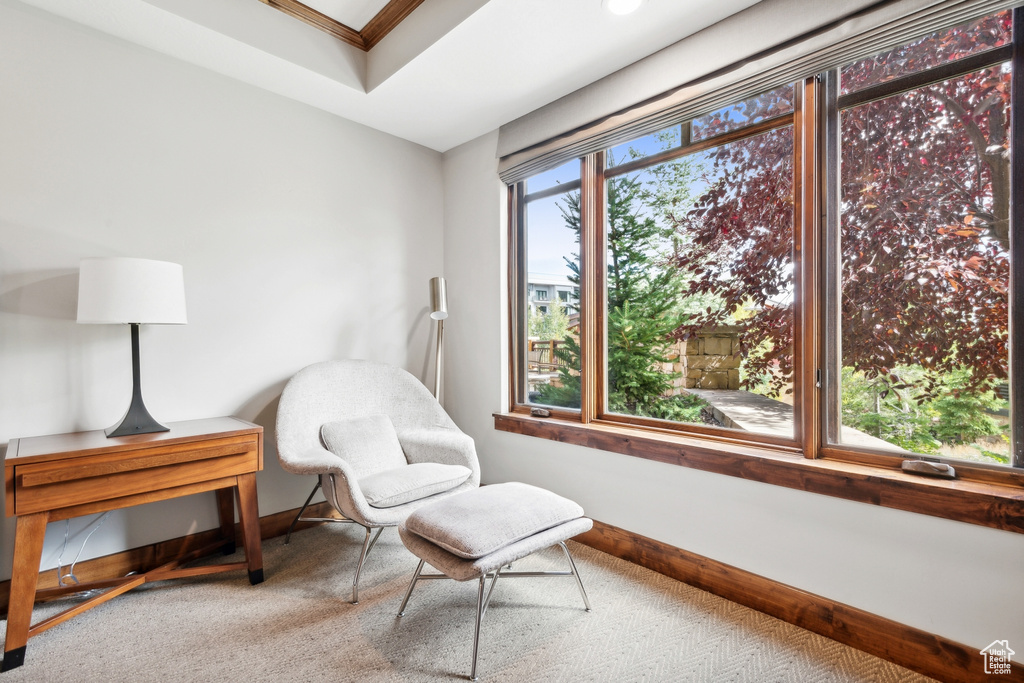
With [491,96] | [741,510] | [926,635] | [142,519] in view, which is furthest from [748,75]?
[142,519]

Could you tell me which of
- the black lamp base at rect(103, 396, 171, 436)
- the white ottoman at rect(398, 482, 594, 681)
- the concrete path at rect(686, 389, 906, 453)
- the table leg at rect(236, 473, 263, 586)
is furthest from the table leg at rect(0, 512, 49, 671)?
the concrete path at rect(686, 389, 906, 453)

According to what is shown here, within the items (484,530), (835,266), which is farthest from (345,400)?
(835,266)

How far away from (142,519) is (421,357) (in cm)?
173

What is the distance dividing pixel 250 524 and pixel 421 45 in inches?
92.2

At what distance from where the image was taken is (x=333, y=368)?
270 cm

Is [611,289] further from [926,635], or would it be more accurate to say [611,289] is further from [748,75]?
[926,635]

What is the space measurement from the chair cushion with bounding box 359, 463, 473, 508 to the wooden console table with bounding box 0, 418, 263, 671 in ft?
1.74

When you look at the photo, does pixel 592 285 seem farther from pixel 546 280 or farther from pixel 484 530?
pixel 484 530

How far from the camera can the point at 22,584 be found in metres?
1.61

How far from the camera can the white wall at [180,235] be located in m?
1.98

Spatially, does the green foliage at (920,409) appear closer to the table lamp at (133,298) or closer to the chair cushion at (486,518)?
the chair cushion at (486,518)

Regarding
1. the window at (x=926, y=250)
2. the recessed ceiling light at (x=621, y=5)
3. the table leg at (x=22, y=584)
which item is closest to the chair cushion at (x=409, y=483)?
the table leg at (x=22, y=584)

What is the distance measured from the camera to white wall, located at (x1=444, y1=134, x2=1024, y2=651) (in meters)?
1.47

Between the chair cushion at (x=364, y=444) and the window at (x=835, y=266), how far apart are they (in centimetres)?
116
